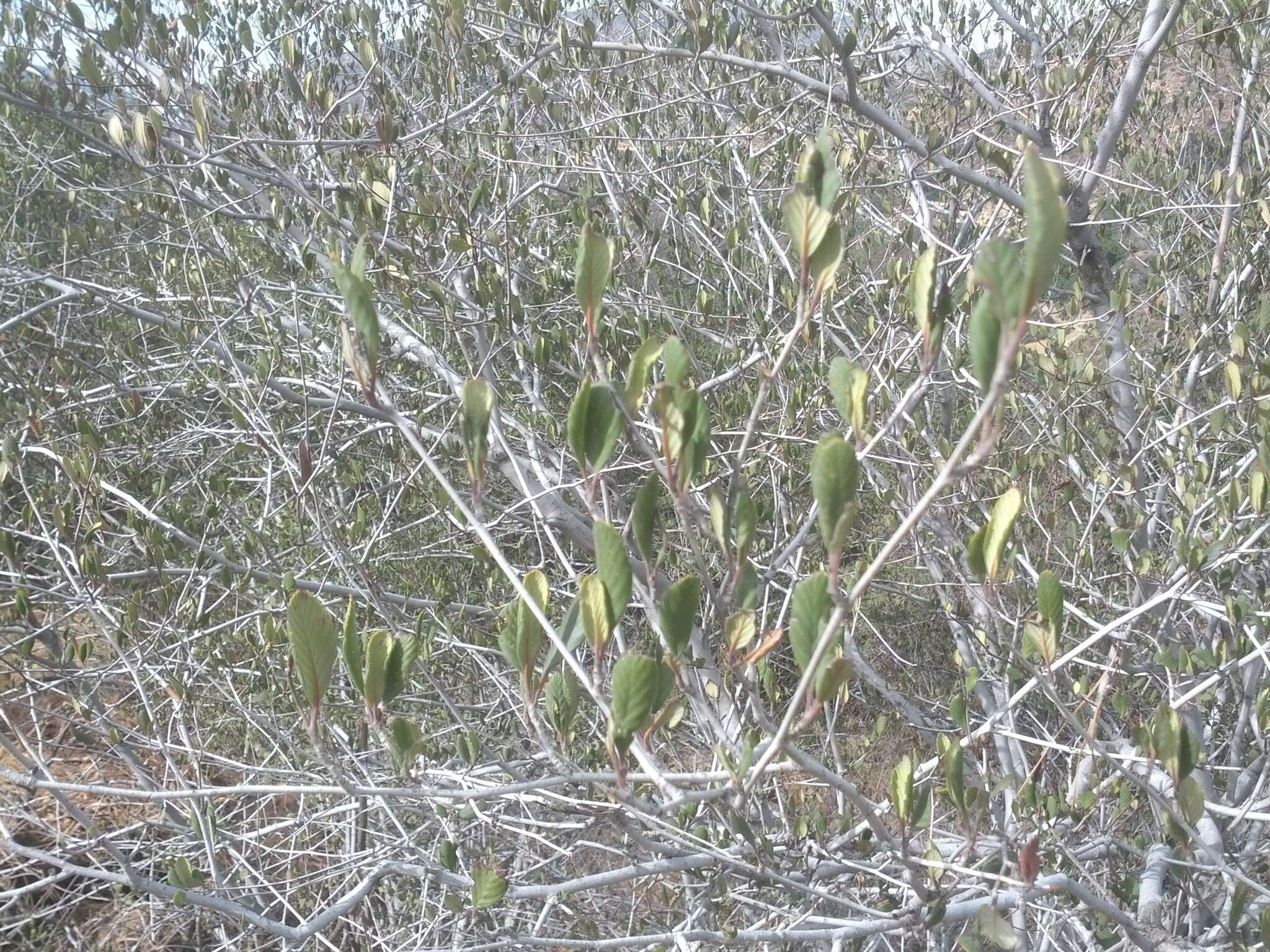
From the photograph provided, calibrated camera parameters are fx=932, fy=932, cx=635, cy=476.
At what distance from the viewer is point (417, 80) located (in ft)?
13.4

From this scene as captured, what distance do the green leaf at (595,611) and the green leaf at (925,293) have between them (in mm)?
421

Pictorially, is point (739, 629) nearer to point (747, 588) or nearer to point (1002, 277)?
point (747, 588)

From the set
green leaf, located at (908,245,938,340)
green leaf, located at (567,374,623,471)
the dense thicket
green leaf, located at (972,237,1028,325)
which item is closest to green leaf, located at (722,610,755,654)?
the dense thicket

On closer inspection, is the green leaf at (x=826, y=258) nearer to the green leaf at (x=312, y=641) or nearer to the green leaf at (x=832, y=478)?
the green leaf at (x=832, y=478)

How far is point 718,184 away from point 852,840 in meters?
2.42

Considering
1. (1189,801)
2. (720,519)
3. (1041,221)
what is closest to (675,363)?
(720,519)

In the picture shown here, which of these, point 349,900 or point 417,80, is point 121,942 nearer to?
point 349,900

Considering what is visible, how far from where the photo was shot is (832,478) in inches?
32.2

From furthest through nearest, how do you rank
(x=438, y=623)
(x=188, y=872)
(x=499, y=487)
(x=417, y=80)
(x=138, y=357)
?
(x=417, y=80) → (x=499, y=487) → (x=138, y=357) → (x=438, y=623) → (x=188, y=872)

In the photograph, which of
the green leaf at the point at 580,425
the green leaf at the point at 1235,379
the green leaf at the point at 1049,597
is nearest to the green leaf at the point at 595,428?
the green leaf at the point at 580,425

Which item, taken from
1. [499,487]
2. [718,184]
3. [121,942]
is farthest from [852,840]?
[121,942]

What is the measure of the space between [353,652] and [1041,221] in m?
0.84

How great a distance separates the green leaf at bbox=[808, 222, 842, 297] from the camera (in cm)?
97

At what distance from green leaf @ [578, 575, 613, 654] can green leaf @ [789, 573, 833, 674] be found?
18 cm
